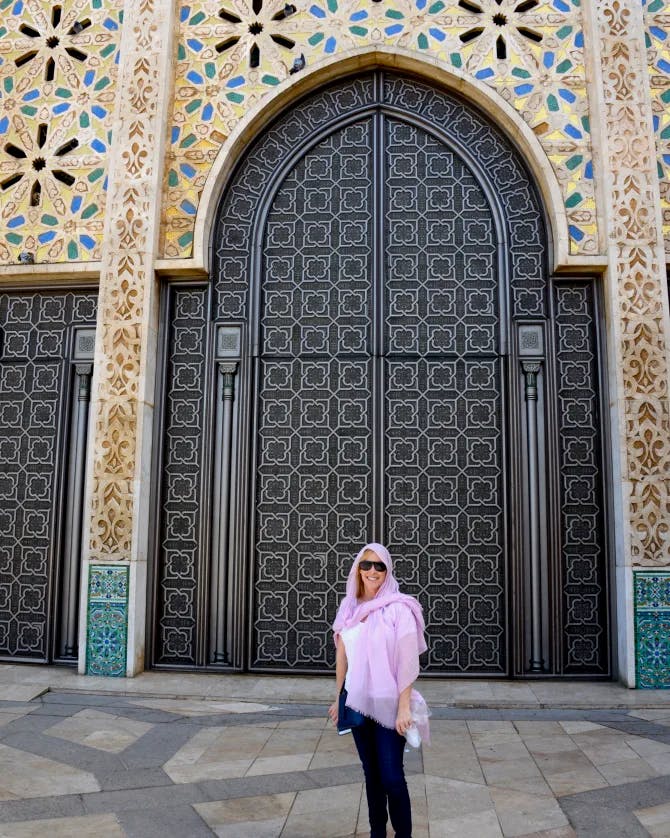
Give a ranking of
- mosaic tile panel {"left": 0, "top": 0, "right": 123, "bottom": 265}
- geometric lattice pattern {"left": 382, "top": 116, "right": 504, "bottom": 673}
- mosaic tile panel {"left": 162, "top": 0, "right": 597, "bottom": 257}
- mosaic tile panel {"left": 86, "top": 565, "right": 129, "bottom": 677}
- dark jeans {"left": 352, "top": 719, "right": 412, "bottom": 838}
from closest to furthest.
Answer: dark jeans {"left": 352, "top": 719, "right": 412, "bottom": 838}, mosaic tile panel {"left": 86, "top": 565, "right": 129, "bottom": 677}, geometric lattice pattern {"left": 382, "top": 116, "right": 504, "bottom": 673}, mosaic tile panel {"left": 162, "top": 0, "right": 597, "bottom": 257}, mosaic tile panel {"left": 0, "top": 0, "right": 123, "bottom": 265}

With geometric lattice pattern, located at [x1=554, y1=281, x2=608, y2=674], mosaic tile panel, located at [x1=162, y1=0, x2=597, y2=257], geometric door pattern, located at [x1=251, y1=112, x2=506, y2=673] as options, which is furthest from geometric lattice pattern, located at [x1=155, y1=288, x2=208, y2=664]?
geometric lattice pattern, located at [x1=554, y1=281, x2=608, y2=674]

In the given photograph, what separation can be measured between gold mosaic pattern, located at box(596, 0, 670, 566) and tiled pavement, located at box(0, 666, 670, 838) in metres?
1.29

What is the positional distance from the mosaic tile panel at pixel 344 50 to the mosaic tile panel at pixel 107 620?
250cm

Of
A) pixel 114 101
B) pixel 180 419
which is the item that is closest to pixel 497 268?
pixel 180 419

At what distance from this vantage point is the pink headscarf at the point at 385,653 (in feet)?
7.71

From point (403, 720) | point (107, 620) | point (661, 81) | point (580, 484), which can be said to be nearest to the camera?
point (403, 720)

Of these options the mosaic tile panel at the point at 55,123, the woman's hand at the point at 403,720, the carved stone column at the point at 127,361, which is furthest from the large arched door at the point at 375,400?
the woman's hand at the point at 403,720

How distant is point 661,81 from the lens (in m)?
5.68

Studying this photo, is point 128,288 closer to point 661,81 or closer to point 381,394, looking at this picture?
point 381,394

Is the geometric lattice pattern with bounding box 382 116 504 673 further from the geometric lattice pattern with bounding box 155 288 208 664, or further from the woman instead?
the woman

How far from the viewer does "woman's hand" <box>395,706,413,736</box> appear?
2.31 meters

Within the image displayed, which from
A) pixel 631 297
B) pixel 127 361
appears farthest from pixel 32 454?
pixel 631 297

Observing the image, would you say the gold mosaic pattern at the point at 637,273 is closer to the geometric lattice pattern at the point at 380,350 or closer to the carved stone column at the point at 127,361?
the geometric lattice pattern at the point at 380,350

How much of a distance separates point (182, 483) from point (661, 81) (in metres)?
4.84
